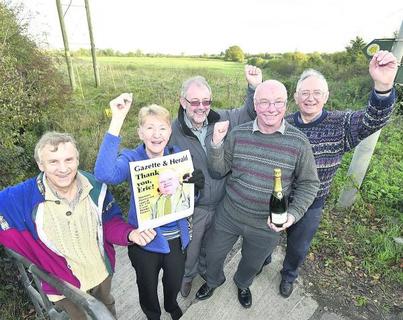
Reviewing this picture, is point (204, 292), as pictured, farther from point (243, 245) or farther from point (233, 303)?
point (243, 245)

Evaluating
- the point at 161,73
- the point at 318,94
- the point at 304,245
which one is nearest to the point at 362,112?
the point at 318,94

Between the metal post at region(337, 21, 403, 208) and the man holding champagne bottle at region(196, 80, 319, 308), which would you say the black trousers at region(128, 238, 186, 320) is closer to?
the man holding champagne bottle at region(196, 80, 319, 308)

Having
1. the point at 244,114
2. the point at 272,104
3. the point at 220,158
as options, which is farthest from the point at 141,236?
the point at 244,114

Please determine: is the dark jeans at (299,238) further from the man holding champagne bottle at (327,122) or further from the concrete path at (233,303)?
the concrete path at (233,303)

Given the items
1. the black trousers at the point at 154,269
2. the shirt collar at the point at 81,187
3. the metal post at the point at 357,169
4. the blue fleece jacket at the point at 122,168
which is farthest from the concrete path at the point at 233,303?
the metal post at the point at 357,169

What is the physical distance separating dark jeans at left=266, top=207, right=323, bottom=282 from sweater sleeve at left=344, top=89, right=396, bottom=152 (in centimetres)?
73

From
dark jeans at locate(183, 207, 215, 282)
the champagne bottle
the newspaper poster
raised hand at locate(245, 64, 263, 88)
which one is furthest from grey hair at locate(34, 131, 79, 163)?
raised hand at locate(245, 64, 263, 88)

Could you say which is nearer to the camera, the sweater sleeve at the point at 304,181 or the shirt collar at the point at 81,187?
the shirt collar at the point at 81,187

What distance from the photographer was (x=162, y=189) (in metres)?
2.21

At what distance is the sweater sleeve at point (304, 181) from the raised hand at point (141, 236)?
1164mm

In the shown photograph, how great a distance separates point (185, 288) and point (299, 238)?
4.47ft

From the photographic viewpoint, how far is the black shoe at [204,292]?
3193 mm

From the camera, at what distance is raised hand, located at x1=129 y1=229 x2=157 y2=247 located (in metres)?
2.14

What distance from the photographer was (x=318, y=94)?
2.54 m
